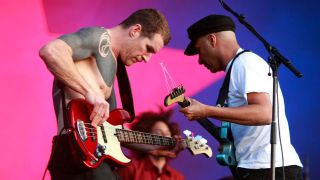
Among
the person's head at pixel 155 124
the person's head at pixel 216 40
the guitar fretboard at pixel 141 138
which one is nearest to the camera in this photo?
the guitar fretboard at pixel 141 138

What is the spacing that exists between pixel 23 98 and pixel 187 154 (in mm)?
1294

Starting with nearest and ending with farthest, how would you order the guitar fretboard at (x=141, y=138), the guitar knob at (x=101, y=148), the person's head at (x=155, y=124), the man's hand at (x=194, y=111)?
the guitar knob at (x=101, y=148)
the guitar fretboard at (x=141, y=138)
the man's hand at (x=194, y=111)
the person's head at (x=155, y=124)

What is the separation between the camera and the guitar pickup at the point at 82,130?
2.57 metres

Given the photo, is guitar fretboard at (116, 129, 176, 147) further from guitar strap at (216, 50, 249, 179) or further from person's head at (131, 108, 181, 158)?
guitar strap at (216, 50, 249, 179)

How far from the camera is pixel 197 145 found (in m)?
4.06

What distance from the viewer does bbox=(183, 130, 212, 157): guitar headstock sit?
405cm

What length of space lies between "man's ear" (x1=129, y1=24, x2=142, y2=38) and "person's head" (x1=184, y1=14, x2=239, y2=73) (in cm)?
64

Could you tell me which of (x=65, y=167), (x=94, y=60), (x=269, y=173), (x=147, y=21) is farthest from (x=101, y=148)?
(x=269, y=173)

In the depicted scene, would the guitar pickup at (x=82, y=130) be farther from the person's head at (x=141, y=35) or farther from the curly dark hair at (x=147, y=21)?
the curly dark hair at (x=147, y=21)

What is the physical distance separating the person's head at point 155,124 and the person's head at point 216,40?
713mm

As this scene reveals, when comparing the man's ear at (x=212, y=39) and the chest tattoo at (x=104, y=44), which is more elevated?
the man's ear at (x=212, y=39)

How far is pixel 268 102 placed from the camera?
3109 millimetres

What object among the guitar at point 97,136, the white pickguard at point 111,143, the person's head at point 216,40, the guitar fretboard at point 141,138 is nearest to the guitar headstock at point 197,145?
the guitar fretboard at point 141,138

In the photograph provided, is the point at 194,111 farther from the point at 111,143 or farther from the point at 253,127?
the point at 111,143
